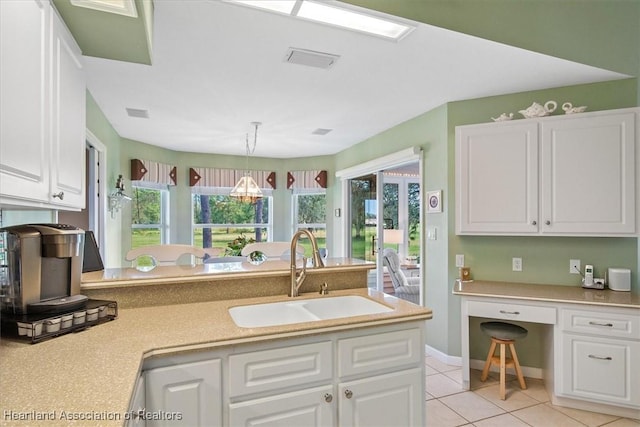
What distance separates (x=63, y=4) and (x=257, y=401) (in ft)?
5.73

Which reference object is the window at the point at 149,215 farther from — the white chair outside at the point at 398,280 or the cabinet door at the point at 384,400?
the cabinet door at the point at 384,400

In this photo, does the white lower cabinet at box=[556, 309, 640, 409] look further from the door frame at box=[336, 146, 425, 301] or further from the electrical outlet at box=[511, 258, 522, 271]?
the door frame at box=[336, 146, 425, 301]

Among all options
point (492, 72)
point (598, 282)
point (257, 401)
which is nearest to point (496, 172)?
point (492, 72)

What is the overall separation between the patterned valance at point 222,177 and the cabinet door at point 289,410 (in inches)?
181

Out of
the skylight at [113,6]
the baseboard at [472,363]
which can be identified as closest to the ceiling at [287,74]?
the skylight at [113,6]

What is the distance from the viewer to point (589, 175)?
8.24 ft

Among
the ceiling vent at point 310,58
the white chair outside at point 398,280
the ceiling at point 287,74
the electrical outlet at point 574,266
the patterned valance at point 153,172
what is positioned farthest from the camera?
the white chair outside at point 398,280

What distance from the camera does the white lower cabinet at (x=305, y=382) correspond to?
125 centimetres

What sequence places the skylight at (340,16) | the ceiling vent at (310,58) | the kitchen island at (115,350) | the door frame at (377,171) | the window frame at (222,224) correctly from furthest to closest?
1. the window frame at (222,224)
2. the door frame at (377,171)
3. the ceiling vent at (310,58)
4. the skylight at (340,16)
5. the kitchen island at (115,350)

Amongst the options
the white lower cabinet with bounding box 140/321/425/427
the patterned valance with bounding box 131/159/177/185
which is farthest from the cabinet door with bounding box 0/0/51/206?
the patterned valance with bounding box 131/159/177/185

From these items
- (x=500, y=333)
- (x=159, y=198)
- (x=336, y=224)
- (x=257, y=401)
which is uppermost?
(x=159, y=198)

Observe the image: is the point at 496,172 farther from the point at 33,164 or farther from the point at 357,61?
the point at 33,164

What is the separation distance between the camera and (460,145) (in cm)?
285

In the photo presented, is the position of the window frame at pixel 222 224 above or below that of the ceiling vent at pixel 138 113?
below
